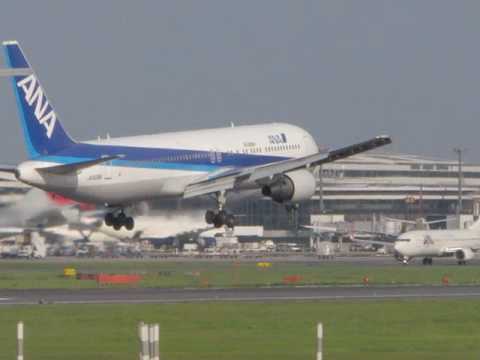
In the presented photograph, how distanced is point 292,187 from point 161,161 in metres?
7.88

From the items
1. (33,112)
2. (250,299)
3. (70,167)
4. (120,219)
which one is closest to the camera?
(250,299)

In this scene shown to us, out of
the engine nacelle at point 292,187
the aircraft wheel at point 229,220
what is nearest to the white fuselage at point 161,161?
the engine nacelle at point 292,187

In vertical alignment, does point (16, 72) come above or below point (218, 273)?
above

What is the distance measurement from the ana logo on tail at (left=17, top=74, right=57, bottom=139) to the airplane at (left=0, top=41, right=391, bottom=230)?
0.05 m

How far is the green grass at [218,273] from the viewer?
77613mm

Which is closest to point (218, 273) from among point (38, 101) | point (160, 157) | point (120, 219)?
point (120, 219)

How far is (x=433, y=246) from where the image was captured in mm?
113312

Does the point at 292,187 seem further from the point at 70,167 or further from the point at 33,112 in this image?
the point at 33,112

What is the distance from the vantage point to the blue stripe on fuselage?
7156cm

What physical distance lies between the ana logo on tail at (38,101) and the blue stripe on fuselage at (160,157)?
2.02 m

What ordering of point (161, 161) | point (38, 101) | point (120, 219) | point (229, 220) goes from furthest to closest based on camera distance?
1. point (120, 219)
2. point (229, 220)
3. point (38, 101)
4. point (161, 161)

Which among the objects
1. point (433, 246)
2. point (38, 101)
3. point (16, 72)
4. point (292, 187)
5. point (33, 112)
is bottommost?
point (433, 246)

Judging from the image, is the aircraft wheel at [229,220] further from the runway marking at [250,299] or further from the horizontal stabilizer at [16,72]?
the runway marking at [250,299]

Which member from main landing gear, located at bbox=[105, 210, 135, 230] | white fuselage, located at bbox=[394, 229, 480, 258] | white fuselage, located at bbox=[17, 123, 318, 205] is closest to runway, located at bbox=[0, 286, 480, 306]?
white fuselage, located at bbox=[17, 123, 318, 205]
